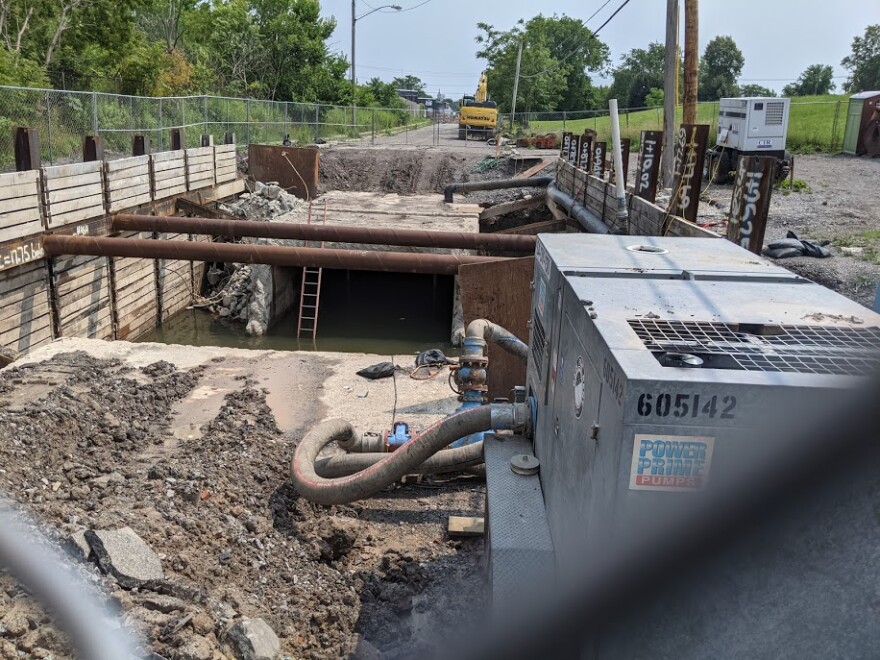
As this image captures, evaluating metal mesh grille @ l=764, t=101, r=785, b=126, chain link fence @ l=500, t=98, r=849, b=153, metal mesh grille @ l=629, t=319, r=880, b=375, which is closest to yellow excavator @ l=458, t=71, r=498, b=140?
chain link fence @ l=500, t=98, r=849, b=153

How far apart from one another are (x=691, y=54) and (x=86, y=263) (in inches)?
511

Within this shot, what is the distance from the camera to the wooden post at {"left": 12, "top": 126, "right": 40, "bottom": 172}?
1207 centimetres

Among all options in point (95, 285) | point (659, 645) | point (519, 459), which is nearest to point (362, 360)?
point (519, 459)

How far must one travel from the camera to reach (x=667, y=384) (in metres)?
2.34

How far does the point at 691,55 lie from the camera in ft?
55.9

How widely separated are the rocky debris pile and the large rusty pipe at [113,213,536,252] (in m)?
8.05

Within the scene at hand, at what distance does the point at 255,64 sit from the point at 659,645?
48059mm

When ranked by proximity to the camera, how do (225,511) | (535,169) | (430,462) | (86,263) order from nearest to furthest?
(225,511)
(430,462)
(86,263)
(535,169)

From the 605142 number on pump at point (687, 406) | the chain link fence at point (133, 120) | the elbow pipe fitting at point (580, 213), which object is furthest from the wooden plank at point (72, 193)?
the 605142 number on pump at point (687, 406)

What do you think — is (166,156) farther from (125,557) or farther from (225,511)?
(125,557)

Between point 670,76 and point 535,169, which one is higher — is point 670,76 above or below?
above

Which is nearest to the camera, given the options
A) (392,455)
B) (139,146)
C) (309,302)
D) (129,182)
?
(392,455)

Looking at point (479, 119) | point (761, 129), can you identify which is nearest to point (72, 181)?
point (761, 129)

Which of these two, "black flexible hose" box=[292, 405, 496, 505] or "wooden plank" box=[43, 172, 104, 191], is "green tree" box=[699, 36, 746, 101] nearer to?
"wooden plank" box=[43, 172, 104, 191]
